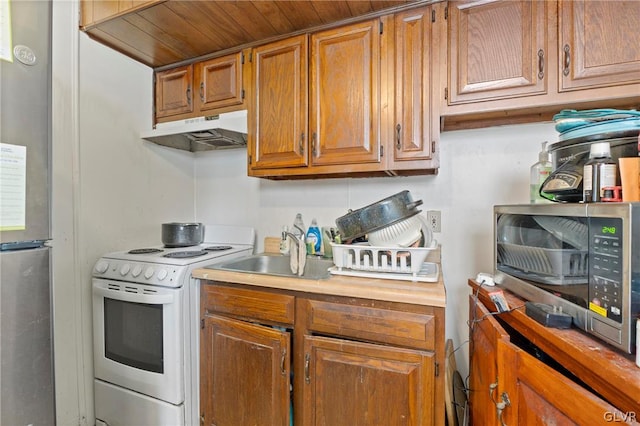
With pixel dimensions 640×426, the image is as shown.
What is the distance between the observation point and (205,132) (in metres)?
1.76

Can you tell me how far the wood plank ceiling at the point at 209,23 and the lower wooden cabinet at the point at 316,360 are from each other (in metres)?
1.35

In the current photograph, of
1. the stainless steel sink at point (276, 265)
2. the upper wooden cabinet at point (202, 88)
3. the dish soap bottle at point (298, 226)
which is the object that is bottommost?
the stainless steel sink at point (276, 265)

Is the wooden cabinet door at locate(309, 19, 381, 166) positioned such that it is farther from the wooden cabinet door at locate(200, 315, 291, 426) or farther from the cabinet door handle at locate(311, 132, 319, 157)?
the wooden cabinet door at locate(200, 315, 291, 426)

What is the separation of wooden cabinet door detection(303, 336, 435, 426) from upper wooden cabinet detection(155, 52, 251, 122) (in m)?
1.44

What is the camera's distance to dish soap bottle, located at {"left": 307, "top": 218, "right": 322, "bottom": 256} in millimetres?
1819

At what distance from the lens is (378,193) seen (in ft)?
5.82

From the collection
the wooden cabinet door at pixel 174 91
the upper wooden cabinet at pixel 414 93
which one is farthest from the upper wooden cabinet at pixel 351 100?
the wooden cabinet door at pixel 174 91

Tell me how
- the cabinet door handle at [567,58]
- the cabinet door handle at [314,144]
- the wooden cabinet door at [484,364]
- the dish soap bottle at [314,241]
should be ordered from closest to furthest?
the wooden cabinet door at [484,364] → the cabinet door handle at [567,58] → the cabinet door handle at [314,144] → the dish soap bottle at [314,241]

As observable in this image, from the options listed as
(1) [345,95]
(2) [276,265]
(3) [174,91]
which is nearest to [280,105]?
(1) [345,95]

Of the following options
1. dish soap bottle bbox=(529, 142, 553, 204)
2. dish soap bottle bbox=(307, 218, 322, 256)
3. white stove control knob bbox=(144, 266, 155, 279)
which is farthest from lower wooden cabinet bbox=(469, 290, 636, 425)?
white stove control knob bbox=(144, 266, 155, 279)

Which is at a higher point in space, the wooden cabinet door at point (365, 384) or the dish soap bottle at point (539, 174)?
the dish soap bottle at point (539, 174)

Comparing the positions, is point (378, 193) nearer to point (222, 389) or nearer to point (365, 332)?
point (365, 332)

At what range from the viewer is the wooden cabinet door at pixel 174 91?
74.7 inches

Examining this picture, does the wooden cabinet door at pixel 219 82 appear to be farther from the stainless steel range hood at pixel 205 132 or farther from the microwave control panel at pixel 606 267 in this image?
the microwave control panel at pixel 606 267
